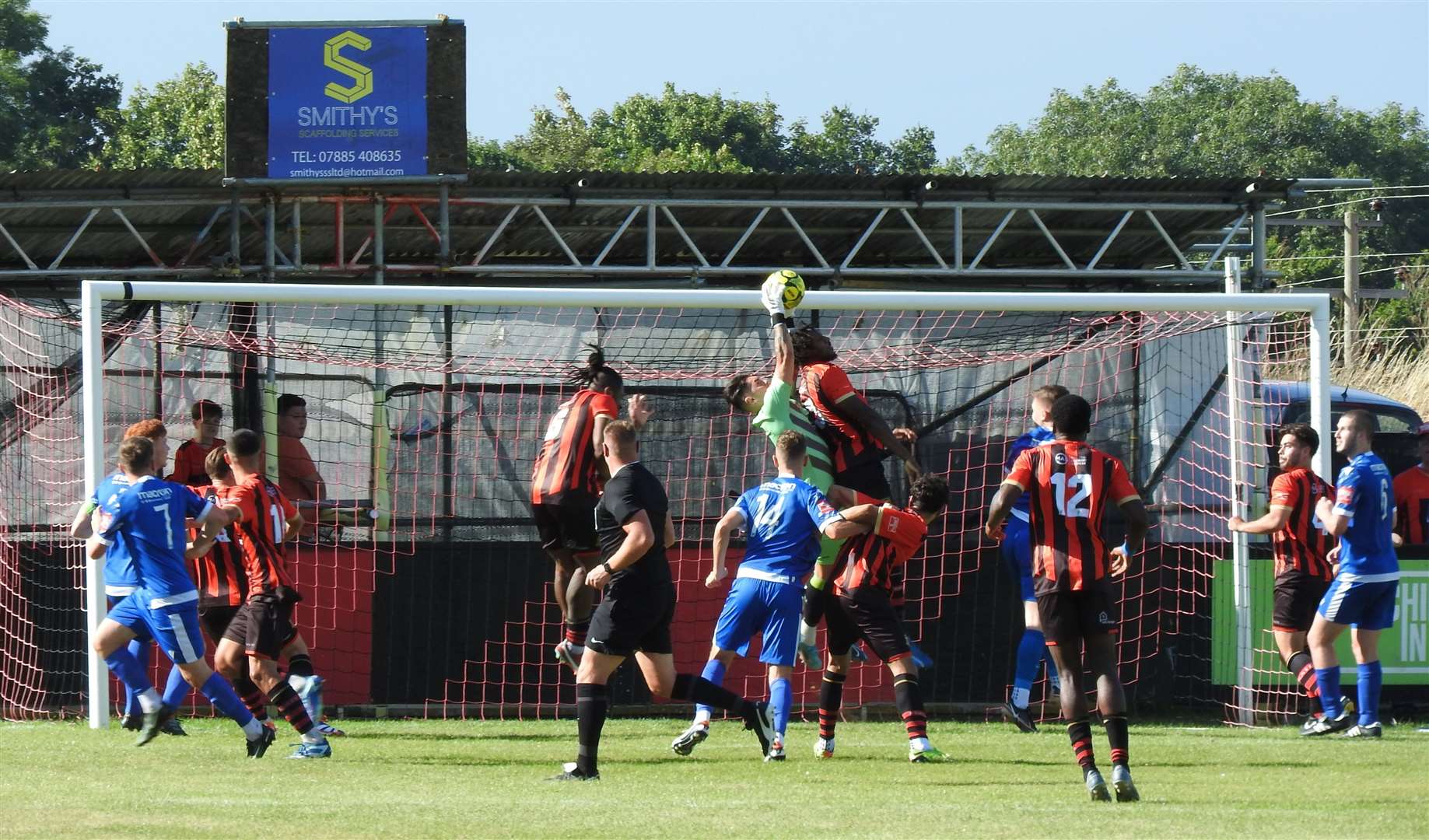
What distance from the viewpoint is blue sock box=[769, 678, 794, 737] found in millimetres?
8734

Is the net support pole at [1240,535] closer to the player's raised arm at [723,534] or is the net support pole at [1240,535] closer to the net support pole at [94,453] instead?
the player's raised arm at [723,534]

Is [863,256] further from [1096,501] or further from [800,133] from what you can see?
[800,133]

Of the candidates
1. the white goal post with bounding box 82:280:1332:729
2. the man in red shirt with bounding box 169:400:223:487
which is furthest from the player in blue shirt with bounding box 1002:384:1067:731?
the man in red shirt with bounding box 169:400:223:487

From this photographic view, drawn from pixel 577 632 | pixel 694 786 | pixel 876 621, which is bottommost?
pixel 694 786

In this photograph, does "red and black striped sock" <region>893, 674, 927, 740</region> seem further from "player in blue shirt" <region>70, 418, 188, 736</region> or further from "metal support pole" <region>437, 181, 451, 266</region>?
"metal support pole" <region>437, 181, 451, 266</region>

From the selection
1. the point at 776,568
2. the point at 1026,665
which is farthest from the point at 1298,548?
the point at 776,568

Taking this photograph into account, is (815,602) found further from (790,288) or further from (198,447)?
(198,447)

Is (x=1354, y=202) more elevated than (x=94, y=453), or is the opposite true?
(x=1354, y=202)

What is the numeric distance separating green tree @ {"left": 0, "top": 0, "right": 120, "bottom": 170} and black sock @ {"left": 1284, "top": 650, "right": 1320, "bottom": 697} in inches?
1730

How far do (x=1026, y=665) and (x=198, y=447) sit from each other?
5219mm

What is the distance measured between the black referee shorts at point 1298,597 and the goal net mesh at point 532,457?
1.05m

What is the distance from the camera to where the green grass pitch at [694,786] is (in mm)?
6562

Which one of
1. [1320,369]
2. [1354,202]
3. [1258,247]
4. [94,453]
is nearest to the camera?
[94,453]

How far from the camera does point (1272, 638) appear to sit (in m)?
11.6
